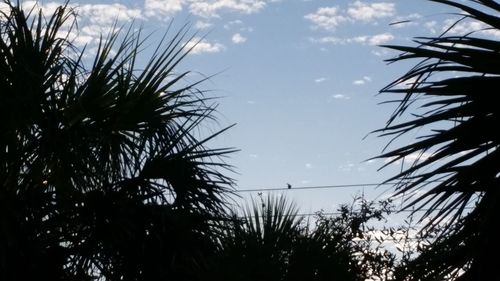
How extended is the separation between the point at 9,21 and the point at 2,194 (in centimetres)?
177

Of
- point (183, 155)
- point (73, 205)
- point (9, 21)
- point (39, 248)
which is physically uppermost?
point (9, 21)

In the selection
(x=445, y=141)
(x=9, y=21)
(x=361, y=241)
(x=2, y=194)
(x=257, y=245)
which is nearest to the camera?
(x=445, y=141)

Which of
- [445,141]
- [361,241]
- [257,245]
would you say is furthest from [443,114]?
[361,241]

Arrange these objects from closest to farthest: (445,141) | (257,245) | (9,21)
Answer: (445,141), (9,21), (257,245)

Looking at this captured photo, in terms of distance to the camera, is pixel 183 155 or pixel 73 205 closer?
pixel 73 205

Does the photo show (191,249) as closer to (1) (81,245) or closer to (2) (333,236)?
(1) (81,245)

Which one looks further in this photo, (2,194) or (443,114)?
(2,194)

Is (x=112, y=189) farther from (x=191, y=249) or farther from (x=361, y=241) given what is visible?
(x=361, y=241)

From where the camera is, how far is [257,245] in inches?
315

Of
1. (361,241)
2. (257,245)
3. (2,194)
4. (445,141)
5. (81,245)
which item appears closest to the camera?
(445,141)

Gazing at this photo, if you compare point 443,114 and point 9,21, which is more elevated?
point 9,21

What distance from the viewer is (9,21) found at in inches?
292

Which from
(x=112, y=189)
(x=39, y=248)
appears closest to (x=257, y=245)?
(x=112, y=189)

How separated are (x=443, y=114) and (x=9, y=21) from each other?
4.54 meters
